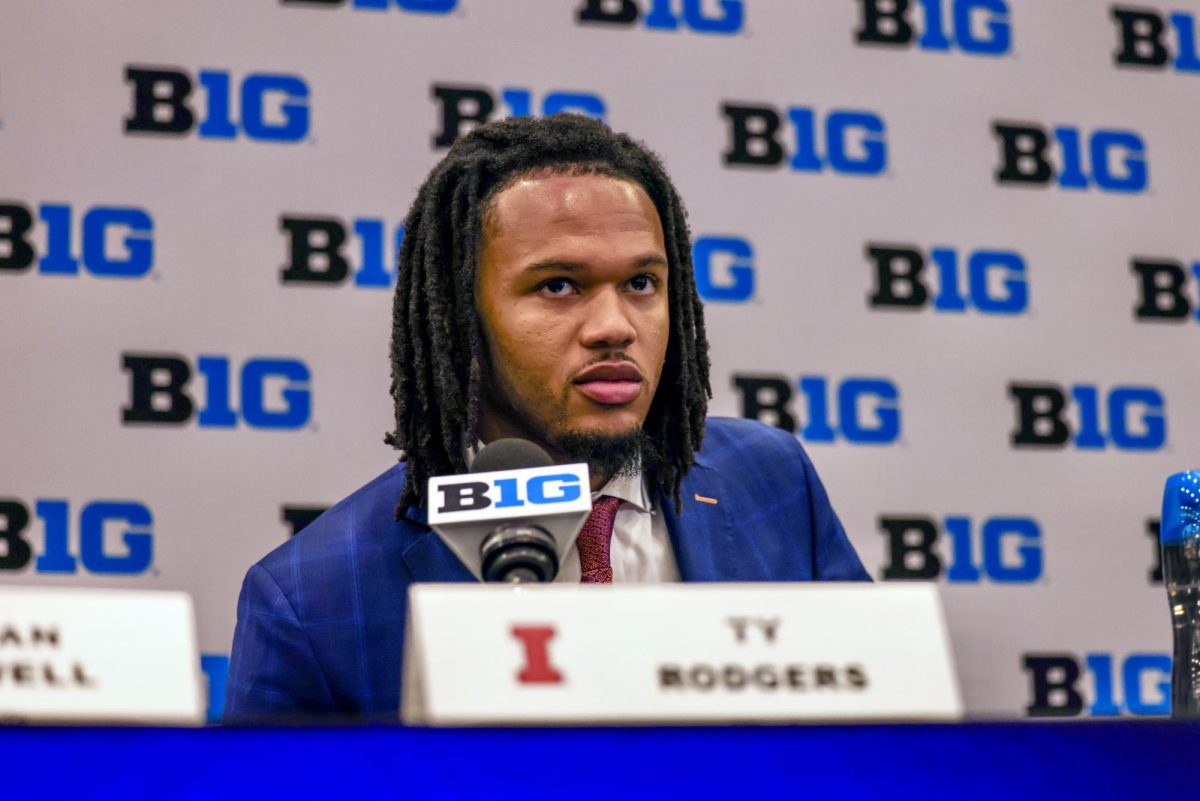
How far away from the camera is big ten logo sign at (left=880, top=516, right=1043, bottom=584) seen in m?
2.77

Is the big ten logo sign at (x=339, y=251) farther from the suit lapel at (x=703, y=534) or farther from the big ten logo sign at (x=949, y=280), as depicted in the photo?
the suit lapel at (x=703, y=534)

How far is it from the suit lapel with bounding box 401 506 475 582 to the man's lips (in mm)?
218

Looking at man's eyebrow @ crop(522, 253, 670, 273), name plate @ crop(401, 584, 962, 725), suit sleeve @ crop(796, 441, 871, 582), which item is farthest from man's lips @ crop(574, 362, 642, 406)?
name plate @ crop(401, 584, 962, 725)

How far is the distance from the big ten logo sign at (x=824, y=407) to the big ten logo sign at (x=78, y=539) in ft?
3.51


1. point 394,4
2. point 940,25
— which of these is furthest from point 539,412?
point 940,25

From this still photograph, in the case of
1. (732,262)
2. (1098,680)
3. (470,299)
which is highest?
(732,262)

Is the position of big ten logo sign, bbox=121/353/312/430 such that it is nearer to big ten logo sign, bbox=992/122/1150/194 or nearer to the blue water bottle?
big ten logo sign, bbox=992/122/1150/194

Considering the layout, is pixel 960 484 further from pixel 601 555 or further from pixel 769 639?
pixel 769 639

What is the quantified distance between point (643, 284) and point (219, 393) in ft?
3.79

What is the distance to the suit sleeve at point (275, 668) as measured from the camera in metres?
1.52

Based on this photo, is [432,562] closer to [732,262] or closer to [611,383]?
[611,383]

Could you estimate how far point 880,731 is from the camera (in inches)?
28.1

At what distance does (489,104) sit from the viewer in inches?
109

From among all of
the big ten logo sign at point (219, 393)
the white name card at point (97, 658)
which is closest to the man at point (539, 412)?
the white name card at point (97, 658)
